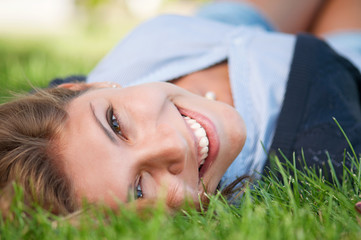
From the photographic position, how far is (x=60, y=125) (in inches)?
64.0

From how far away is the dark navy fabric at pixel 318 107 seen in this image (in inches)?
77.0

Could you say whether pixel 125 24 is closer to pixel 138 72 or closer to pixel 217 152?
pixel 138 72

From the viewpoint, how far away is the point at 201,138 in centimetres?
167

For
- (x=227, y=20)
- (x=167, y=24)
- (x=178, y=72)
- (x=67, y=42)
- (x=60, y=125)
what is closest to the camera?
(x=60, y=125)

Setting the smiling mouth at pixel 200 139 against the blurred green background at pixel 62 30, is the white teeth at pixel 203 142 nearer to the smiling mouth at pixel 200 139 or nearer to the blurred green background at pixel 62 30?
the smiling mouth at pixel 200 139

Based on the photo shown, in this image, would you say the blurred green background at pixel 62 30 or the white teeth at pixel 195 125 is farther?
the blurred green background at pixel 62 30

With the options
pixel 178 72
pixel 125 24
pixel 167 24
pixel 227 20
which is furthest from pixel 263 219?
pixel 125 24

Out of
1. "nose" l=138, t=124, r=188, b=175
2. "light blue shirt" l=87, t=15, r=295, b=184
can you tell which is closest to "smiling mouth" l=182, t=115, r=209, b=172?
"nose" l=138, t=124, r=188, b=175

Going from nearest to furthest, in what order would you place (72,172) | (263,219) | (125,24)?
1. (263,219)
2. (72,172)
3. (125,24)

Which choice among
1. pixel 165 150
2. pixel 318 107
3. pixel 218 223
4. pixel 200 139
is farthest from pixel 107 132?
pixel 318 107

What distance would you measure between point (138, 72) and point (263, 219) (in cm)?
140

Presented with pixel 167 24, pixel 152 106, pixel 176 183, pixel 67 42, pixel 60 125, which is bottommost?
pixel 67 42

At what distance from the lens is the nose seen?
1506 mm

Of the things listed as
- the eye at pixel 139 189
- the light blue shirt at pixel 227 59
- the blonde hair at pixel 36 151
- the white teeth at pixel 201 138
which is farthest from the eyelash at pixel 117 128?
the light blue shirt at pixel 227 59
